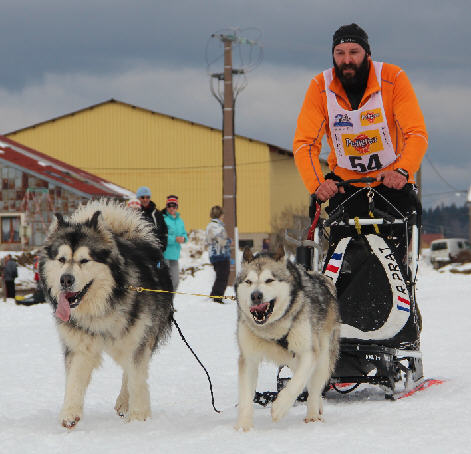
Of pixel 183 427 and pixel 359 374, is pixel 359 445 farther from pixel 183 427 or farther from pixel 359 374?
pixel 359 374

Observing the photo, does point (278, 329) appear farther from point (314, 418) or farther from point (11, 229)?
point (11, 229)

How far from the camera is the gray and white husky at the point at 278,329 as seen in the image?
3.95 metres

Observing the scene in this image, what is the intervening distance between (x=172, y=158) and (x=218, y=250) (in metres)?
28.7

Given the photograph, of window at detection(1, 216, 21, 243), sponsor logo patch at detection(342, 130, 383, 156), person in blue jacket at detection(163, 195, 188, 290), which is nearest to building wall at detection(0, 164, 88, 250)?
window at detection(1, 216, 21, 243)

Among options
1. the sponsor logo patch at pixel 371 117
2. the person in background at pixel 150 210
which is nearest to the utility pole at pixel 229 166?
the person in background at pixel 150 210

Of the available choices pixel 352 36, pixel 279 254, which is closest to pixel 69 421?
pixel 279 254

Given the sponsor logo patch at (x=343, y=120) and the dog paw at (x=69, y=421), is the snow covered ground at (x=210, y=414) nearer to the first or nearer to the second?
the dog paw at (x=69, y=421)

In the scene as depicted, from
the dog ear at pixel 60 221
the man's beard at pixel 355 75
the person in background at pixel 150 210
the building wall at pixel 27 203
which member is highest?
the building wall at pixel 27 203

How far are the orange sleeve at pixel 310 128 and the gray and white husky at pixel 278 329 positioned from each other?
0.95 metres

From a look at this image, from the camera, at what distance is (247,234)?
40.7 m

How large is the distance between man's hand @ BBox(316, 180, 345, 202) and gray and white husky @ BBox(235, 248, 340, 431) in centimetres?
70

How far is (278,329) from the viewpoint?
4.00 meters

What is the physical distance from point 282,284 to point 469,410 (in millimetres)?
1251

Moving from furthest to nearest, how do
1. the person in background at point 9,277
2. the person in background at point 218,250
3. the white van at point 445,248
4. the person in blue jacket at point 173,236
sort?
1. the white van at point 445,248
2. the person in background at point 9,277
3. the person in background at point 218,250
4. the person in blue jacket at point 173,236
